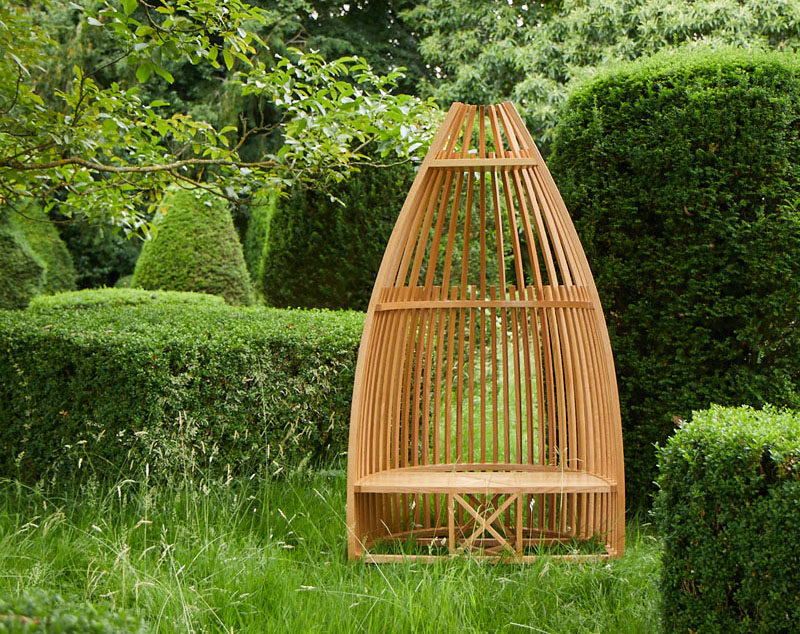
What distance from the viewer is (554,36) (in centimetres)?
1309

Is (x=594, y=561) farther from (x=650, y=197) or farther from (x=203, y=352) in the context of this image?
(x=203, y=352)

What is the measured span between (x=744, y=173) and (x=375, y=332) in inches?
75.8

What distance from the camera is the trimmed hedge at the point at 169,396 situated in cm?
379

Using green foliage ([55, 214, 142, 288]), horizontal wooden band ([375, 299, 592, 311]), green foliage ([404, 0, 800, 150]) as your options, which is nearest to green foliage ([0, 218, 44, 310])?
green foliage ([55, 214, 142, 288])

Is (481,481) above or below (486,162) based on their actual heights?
below

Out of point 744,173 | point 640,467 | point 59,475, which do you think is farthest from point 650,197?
point 59,475

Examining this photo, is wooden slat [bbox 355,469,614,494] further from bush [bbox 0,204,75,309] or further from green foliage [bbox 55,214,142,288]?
green foliage [bbox 55,214,142,288]

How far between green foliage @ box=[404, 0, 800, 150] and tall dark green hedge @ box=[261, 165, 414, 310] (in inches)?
208

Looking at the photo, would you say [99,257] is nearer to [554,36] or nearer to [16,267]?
[16,267]

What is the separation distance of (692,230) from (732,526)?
2052 millimetres

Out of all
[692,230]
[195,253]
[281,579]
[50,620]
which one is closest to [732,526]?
[281,579]

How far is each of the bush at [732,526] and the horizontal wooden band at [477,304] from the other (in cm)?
119

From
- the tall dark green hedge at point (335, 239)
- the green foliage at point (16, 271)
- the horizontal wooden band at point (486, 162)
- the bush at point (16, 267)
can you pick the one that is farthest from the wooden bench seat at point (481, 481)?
the green foliage at point (16, 271)

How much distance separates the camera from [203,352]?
4.01m
